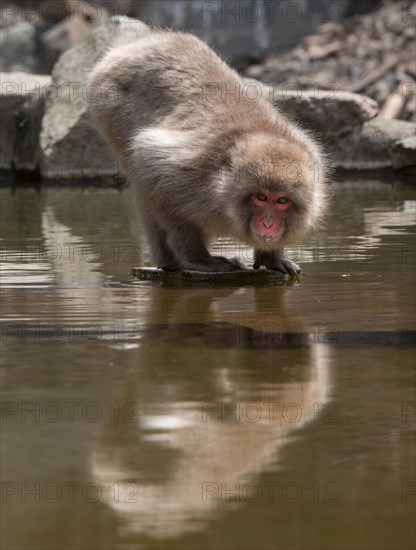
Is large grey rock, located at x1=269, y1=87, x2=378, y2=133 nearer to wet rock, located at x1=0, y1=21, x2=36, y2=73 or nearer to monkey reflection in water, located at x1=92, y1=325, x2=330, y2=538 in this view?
wet rock, located at x1=0, y1=21, x2=36, y2=73

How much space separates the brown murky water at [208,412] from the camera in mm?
2613

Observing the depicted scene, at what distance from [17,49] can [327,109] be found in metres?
7.90

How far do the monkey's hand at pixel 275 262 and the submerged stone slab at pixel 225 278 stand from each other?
0.07 meters

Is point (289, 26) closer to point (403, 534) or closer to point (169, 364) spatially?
point (169, 364)

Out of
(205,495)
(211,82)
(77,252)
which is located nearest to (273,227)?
(211,82)

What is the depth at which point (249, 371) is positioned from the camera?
13.1 feet

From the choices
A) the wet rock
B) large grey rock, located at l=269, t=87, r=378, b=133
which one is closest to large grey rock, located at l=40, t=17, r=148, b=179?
large grey rock, located at l=269, t=87, r=378, b=133

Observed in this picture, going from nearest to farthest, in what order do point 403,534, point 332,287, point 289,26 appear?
1. point 403,534
2. point 332,287
3. point 289,26

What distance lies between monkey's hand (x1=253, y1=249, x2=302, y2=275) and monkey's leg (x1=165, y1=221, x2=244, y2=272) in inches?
8.5

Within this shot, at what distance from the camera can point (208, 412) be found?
3439mm

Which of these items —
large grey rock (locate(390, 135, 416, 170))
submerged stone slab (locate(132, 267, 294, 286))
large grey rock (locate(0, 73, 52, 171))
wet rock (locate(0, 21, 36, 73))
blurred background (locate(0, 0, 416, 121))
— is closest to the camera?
submerged stone slab (locate(132, 267, 294, 286))

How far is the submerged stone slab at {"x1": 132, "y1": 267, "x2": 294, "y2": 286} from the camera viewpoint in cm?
611

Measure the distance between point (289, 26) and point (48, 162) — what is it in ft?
29.7

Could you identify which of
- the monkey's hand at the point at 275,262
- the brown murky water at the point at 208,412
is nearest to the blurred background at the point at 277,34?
the monkey's hand at the point at 275,262
